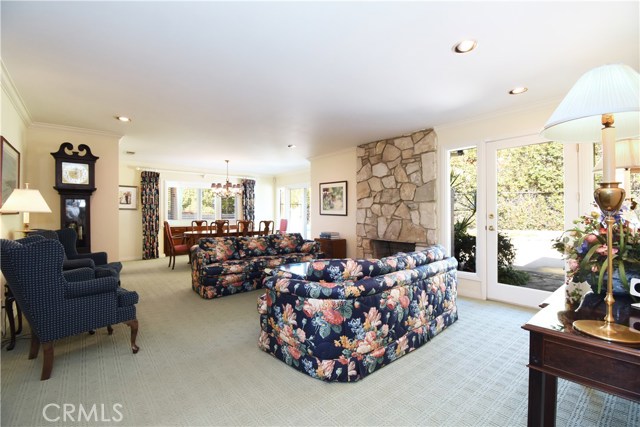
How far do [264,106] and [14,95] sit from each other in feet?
8.41

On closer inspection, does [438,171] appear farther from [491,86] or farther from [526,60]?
[526,60]

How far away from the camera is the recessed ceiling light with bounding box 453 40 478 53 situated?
2213 mm

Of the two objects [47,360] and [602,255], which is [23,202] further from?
[602,255]

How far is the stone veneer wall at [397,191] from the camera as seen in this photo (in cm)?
455

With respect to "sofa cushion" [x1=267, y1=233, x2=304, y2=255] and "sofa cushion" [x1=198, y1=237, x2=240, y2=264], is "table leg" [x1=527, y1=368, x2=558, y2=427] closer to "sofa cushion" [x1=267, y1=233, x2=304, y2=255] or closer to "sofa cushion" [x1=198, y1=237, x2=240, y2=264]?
"sofa cushion" [x1=198, y1=237, x2=240, y2=264]

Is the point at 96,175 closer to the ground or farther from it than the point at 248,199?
farther from it

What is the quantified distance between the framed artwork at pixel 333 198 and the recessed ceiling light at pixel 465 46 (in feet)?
12.7

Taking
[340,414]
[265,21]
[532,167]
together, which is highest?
[265,21]

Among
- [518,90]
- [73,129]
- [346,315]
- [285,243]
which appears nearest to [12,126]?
[73,129]

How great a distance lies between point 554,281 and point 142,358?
4379mm

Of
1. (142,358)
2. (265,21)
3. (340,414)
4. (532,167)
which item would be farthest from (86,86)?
(532,167)

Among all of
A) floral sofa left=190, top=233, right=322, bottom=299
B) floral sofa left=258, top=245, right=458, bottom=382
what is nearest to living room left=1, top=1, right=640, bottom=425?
floral sofa left=258, top=245, right=458, bottom=382

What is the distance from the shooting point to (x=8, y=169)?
122 inches

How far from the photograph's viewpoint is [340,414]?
1.79m
